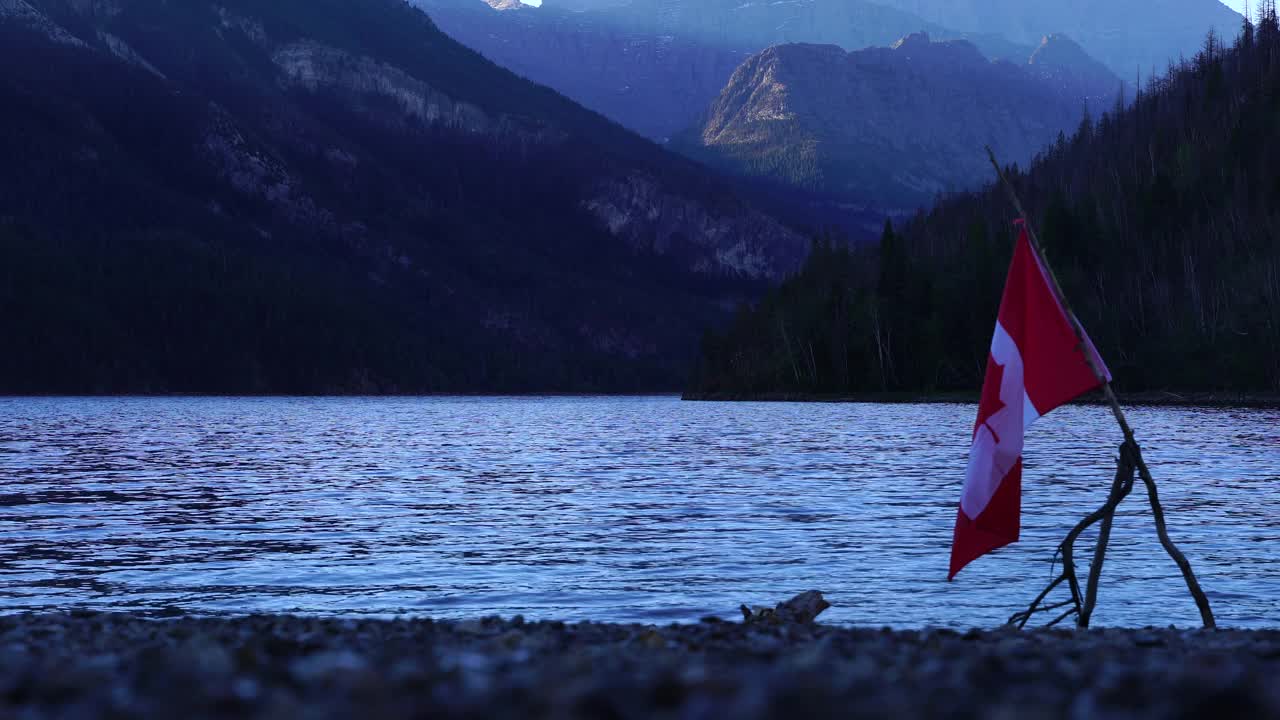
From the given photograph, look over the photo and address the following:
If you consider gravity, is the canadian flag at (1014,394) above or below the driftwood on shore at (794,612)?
above

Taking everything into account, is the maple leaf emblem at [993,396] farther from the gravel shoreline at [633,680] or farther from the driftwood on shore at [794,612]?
the gravel shoreline at [633,680]

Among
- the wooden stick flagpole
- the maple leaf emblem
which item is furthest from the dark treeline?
the maple leaf emblem

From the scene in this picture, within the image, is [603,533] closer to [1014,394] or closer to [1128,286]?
[1014,394]

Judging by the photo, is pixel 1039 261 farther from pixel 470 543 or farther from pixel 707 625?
pixel 470 543

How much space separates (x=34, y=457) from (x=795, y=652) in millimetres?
69124

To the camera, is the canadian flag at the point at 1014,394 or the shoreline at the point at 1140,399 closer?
the canadian flag at the point at 1014,394

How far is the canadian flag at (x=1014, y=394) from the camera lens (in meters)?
18.0

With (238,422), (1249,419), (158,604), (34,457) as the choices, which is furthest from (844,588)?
(238,422)

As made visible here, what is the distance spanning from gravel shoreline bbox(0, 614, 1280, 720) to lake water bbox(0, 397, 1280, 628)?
30.6ft

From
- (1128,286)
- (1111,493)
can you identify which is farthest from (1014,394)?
(1128,286)

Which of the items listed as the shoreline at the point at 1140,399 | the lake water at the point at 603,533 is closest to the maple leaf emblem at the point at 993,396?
the lake water at the point at 603,533

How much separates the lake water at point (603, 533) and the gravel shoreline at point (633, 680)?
934 cm

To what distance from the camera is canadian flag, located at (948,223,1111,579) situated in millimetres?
18031

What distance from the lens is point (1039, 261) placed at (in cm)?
1834
